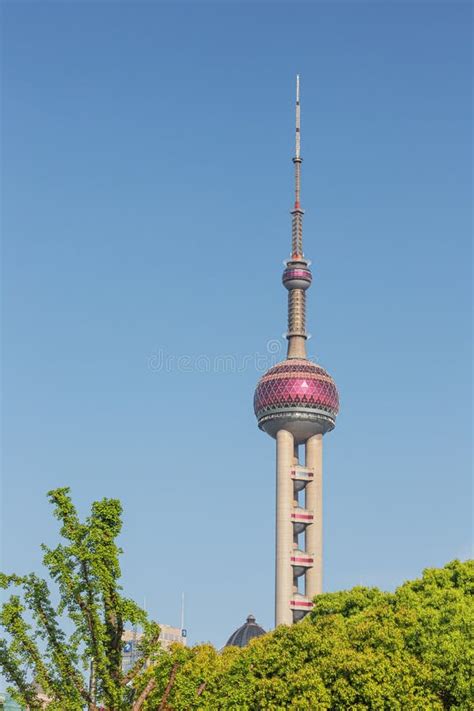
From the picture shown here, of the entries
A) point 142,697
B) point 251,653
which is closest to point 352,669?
point 251,653

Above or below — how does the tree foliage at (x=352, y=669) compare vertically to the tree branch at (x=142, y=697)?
above

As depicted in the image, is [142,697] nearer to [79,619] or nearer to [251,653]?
[79,619]

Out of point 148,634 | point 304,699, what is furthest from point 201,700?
point 148,634

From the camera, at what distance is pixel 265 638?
255 ft

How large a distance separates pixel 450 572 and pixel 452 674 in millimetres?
19573

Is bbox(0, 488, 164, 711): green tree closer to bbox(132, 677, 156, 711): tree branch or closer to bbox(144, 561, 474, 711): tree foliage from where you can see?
bbox(132, 677, 156, 711): tree branch

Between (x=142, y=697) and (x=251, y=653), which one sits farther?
(x=251, y=653)

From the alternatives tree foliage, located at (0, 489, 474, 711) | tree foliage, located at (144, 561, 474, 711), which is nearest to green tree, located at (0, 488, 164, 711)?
tree foliage, located at (0, 489, 474, 711)

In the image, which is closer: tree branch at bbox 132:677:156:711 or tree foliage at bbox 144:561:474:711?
tree branch at bbox 132:677:156:711

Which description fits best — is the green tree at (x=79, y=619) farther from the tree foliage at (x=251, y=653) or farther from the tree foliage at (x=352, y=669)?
the tree foliage at (x=352, y=669)

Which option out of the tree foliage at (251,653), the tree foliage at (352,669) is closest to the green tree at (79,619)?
the tree foliage at (251,653)

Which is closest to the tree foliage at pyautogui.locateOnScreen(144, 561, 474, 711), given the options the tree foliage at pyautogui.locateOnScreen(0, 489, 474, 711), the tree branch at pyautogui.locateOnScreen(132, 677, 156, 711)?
the tree foliage at pyautogui.locateOnScreen(0, 489, 474, 711)

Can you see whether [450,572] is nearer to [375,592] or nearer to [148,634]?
[375,592]

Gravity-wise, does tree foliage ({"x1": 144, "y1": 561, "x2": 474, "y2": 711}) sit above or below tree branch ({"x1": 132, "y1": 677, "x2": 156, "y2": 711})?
above
